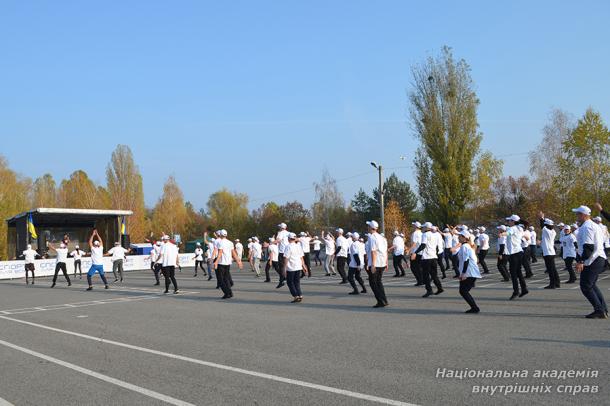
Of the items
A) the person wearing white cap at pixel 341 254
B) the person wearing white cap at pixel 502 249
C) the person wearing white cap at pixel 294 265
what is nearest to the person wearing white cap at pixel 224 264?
the person wearing white cap at pixel 294 265

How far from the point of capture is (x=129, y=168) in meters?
67.9

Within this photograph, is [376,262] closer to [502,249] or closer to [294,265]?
[294,265]

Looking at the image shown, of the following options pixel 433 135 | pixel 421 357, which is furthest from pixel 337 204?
pixel 421 357

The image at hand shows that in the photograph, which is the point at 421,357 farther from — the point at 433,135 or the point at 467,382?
the point at 433,135

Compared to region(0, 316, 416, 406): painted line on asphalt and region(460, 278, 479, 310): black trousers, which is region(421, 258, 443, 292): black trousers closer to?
region(460, 278, 479, 310): black trousers

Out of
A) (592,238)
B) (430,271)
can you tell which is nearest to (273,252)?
(430,271)

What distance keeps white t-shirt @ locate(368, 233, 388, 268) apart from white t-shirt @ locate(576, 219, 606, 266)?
13.6 feet

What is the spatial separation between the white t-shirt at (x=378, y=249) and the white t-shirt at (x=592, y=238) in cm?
415

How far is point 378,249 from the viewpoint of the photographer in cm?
1291

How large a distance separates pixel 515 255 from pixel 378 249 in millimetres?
3389

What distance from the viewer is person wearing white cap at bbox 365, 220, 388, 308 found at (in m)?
12.7

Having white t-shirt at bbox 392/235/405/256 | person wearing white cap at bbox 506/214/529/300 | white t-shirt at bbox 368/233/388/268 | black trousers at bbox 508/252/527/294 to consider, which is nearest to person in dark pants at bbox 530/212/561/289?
person wearing white cap at bbox 506/214/529/300

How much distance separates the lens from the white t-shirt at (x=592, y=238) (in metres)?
9.89

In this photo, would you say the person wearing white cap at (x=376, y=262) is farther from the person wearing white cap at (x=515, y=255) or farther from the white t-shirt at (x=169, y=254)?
the white t-shirt at (x=169, y=254)
